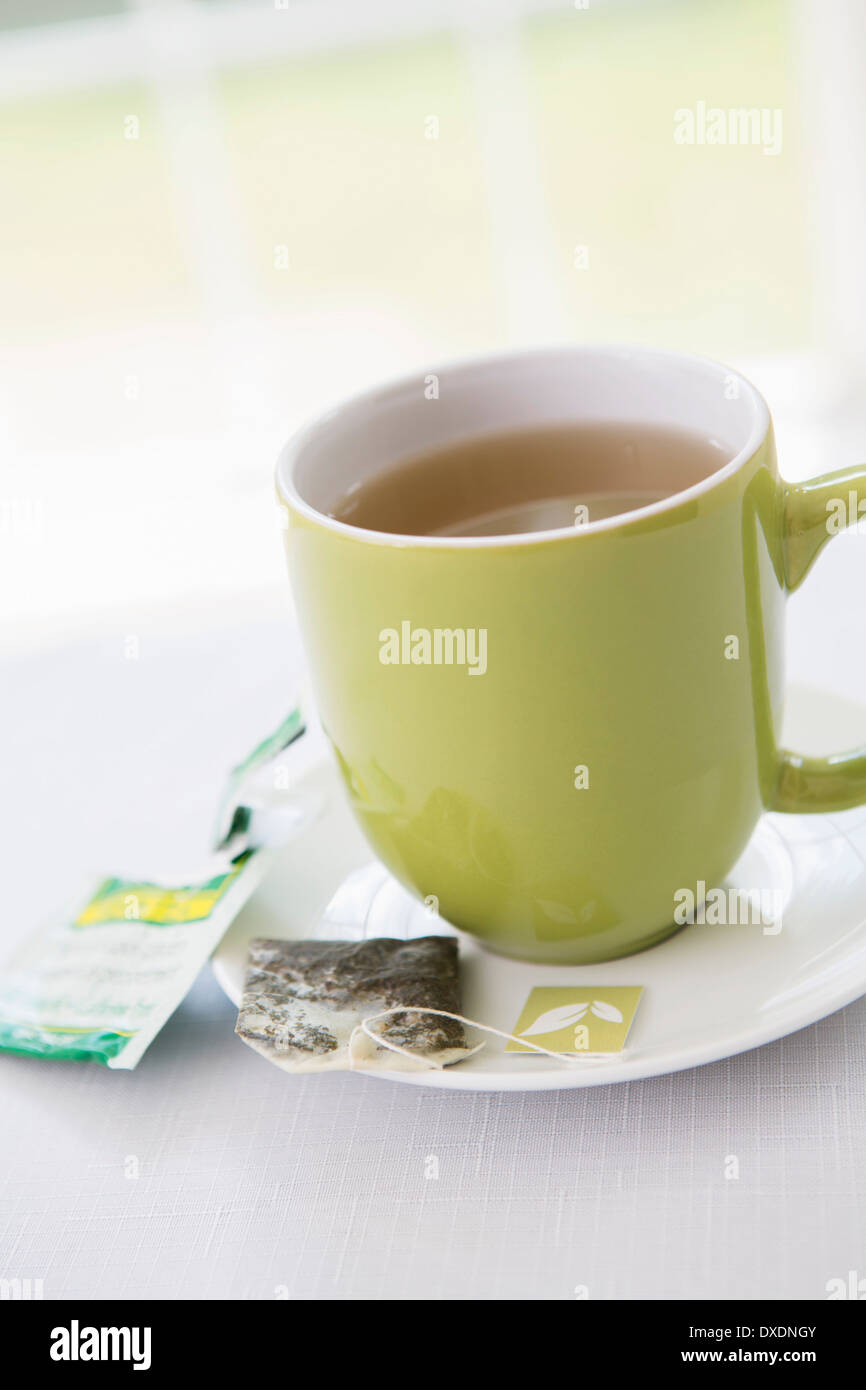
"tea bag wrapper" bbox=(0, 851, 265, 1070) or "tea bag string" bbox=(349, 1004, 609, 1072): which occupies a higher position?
"tea bag string" bbox=(349, 1004, 609, 1072)

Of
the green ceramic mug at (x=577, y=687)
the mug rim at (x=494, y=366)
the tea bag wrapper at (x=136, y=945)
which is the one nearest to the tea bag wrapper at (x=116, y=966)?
the tea bag wrapper at (x=136, y=945)

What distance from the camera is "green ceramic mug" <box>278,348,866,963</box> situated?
54cm

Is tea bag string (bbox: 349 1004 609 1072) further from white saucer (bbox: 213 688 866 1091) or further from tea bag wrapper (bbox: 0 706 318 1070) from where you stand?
tea bag wrapper (bbox: 0 706 318 1070)

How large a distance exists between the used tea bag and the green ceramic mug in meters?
0.04

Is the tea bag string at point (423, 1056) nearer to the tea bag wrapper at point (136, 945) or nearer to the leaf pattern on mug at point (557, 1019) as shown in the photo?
the leaf pattern on mug at point (557, 1019)

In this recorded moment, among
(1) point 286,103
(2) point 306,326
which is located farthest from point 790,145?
(2) point 306,326

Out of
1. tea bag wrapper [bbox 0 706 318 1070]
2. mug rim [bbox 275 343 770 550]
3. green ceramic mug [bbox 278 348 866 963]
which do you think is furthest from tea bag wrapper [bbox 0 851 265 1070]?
mug rim [bbox 275 343 770 550]

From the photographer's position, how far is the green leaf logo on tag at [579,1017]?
578 millimetres

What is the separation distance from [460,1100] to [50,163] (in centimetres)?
363

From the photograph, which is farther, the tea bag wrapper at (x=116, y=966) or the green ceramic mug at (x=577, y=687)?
the tea bag wrapper at (x=116, y=966)

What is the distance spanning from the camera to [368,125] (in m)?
2.92

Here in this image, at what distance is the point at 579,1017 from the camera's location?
1.97 ft

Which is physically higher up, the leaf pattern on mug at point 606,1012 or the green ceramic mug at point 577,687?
the green ceramic mug at point 577,687

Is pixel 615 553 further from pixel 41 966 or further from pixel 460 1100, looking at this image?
pixel 41 966
